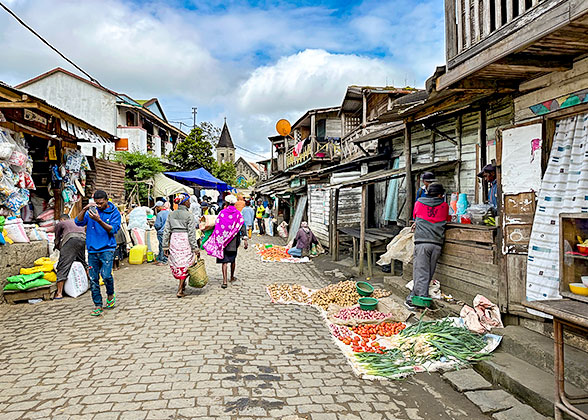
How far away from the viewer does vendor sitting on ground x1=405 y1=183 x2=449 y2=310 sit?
19.9 feet

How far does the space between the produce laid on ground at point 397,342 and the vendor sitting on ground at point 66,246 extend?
5003mm

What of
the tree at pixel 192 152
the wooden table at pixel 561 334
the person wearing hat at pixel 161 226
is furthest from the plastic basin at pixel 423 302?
the tree at pixel 192 152

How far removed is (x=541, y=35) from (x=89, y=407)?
5.29m

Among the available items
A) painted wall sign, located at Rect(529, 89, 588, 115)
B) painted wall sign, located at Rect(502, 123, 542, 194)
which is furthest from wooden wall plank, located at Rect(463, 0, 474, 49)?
painted wall sign, located at Rect(502, 123, 542, 194)

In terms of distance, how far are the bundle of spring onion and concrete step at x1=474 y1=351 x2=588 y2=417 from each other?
19 centimetres

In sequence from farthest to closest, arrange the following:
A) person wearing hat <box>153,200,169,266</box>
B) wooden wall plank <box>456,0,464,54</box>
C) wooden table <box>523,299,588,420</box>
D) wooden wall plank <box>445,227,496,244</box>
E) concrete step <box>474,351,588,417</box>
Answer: person wearing hat <box>153,200,169,266</box> → wooden wall plank <box>445,227,496,244</box> → wooden wall plank <box>456,0,464,54</box> → concrete step <box>474,351,588,417</box> → wooden table <box>523,299,588,420</box>

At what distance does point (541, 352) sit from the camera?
380cm

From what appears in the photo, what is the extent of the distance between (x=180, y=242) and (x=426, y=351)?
15.8ft

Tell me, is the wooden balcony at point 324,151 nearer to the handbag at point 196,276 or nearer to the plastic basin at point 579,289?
the handbag at point 196,276

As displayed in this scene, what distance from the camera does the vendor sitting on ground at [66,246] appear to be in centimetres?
722

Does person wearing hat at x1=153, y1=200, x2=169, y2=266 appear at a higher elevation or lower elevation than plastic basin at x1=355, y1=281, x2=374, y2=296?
higher

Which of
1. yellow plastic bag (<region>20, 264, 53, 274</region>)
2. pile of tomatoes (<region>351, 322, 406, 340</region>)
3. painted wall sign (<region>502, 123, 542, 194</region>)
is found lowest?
pile of tomatoes (<region>351, 322, 406, 340</region>)

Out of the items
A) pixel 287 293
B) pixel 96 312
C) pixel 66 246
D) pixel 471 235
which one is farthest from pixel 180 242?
pixel 471 235

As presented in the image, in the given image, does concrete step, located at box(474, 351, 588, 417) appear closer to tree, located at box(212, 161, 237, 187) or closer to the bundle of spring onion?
the bundle of spring onion
